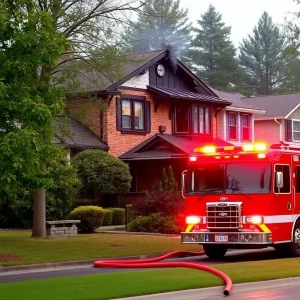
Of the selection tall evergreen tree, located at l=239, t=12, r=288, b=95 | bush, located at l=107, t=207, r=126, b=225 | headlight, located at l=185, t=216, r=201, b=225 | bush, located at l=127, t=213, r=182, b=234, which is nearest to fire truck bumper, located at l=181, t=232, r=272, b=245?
headlight, located at l=185, t=216, r=201, b=225

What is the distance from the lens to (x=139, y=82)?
40.1 metres

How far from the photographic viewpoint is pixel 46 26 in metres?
20.4

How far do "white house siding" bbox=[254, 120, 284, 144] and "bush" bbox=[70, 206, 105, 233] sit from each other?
76.6 ft

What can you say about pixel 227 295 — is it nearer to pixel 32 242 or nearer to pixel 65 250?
pixel 65 250

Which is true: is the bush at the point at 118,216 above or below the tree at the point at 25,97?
below

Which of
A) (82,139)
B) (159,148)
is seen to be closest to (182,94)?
(159,148)

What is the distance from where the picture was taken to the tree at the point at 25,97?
1883 cm

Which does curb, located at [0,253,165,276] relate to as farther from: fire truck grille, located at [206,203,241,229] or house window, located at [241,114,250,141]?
house window, located at [241,114,250,141]

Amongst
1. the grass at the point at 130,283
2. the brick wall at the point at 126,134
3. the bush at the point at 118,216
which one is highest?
the brick wall at the point at 126,134

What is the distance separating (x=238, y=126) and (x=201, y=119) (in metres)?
5.06

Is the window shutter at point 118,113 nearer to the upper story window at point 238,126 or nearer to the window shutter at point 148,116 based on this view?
the window shutter at point 148,116

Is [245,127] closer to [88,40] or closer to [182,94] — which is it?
[182,94]

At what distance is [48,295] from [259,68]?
283ft

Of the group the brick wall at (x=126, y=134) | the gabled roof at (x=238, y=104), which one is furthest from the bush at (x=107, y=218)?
the gabled roof at (x=238, y=104)
